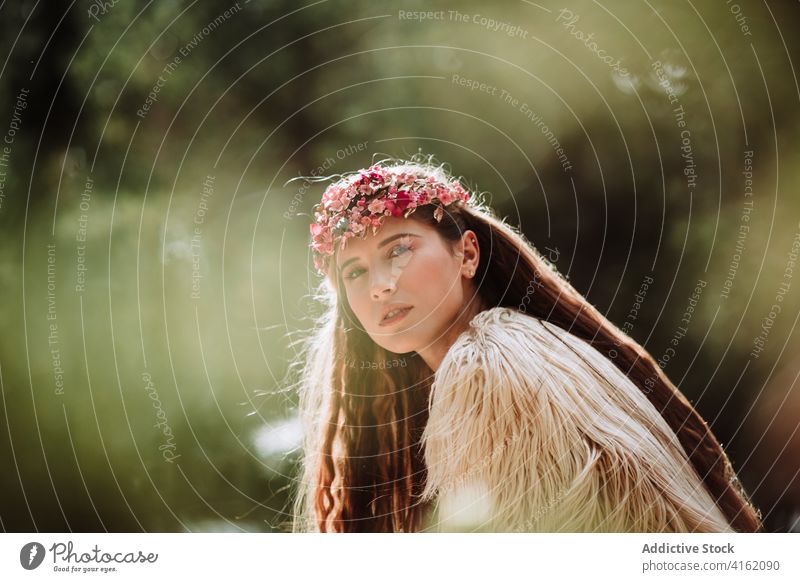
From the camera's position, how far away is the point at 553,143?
196 centimetres

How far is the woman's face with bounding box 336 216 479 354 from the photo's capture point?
178cm

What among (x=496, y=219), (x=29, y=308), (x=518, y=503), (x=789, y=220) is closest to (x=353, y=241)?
(x=496, y=219)

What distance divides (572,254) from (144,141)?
112 cm

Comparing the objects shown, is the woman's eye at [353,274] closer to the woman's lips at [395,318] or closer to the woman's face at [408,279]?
the woman's face at [408,279]

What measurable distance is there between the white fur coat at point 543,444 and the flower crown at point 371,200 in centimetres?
31

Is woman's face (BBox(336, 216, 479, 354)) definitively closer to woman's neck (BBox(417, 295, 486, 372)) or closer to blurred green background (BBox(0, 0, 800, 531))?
woman's neck (BBox(417, 295, 486, 372))

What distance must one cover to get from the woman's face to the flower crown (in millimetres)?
26
